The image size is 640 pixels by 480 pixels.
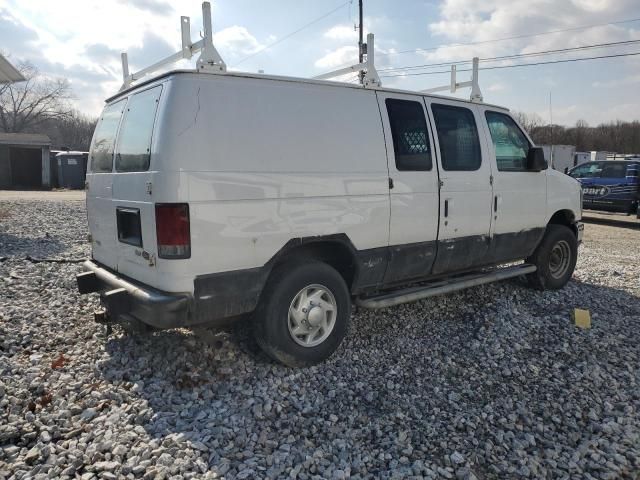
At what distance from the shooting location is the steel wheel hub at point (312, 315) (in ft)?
13.1

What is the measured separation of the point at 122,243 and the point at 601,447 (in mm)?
3746

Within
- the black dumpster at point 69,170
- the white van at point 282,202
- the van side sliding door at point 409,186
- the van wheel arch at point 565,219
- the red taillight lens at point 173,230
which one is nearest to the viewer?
the red taillight lens at point 173,230

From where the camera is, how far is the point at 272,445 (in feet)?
10.0

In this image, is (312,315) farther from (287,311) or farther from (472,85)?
(472,85)

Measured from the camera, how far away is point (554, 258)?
655 cm

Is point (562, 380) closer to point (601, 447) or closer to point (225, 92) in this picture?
point (601, 447)

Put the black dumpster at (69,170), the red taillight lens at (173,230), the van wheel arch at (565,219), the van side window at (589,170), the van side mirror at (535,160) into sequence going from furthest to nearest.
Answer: the black dumpster at (69,170), the van side window at (589,170), the van wheel arch at (565,219), the van side mirror at (535,160), the red taillight lens at (173,230)

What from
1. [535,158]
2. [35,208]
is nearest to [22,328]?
[535,158]

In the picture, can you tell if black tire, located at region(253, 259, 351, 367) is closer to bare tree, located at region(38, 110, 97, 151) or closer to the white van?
the white van

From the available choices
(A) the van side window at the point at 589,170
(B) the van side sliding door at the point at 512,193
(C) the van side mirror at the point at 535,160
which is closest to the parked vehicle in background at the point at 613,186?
(A) the van side window at the point at 589,170

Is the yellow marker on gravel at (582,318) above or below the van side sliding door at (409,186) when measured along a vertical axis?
below

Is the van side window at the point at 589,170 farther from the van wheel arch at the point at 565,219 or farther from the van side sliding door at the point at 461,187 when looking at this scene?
the van side sliding door at the point at 461,187

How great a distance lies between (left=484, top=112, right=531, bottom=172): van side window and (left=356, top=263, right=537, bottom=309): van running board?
120cm

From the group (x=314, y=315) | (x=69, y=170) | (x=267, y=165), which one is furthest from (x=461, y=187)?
(x=69, y=170)
